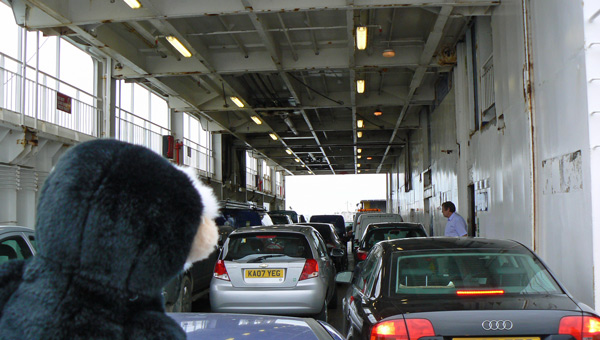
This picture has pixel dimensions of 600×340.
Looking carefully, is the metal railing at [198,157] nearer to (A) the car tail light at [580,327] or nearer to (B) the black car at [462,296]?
(B) the black car at [462,296]

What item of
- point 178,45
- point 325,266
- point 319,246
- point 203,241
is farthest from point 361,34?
point 203,241

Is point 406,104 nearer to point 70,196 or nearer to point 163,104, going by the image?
point 163,104

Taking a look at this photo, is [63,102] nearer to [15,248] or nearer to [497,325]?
[15,248]

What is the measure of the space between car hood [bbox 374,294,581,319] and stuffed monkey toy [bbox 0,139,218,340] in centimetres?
261

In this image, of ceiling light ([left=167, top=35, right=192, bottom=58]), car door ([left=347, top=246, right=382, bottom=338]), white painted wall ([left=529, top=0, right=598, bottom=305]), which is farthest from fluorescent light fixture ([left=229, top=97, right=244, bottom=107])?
car door ([left=347, top=246, right=382, bottom=338])

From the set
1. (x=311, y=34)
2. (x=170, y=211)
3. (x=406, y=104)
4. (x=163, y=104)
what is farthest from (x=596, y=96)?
(x=163, y=104)

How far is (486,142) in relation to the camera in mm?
11211

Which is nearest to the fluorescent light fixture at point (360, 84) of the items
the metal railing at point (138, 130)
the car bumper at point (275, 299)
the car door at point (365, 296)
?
the metal railing at point (138, 130)

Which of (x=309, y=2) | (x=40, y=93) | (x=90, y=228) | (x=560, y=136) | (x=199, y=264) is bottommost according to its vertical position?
(x=199, y=264)

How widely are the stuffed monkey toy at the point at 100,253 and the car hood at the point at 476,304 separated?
8.55 feet

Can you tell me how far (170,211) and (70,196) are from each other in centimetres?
22

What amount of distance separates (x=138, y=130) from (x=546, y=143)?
14.6 meters

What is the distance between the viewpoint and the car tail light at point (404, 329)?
3.40 meters

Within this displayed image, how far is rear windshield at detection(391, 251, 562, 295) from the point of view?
4004 mm
